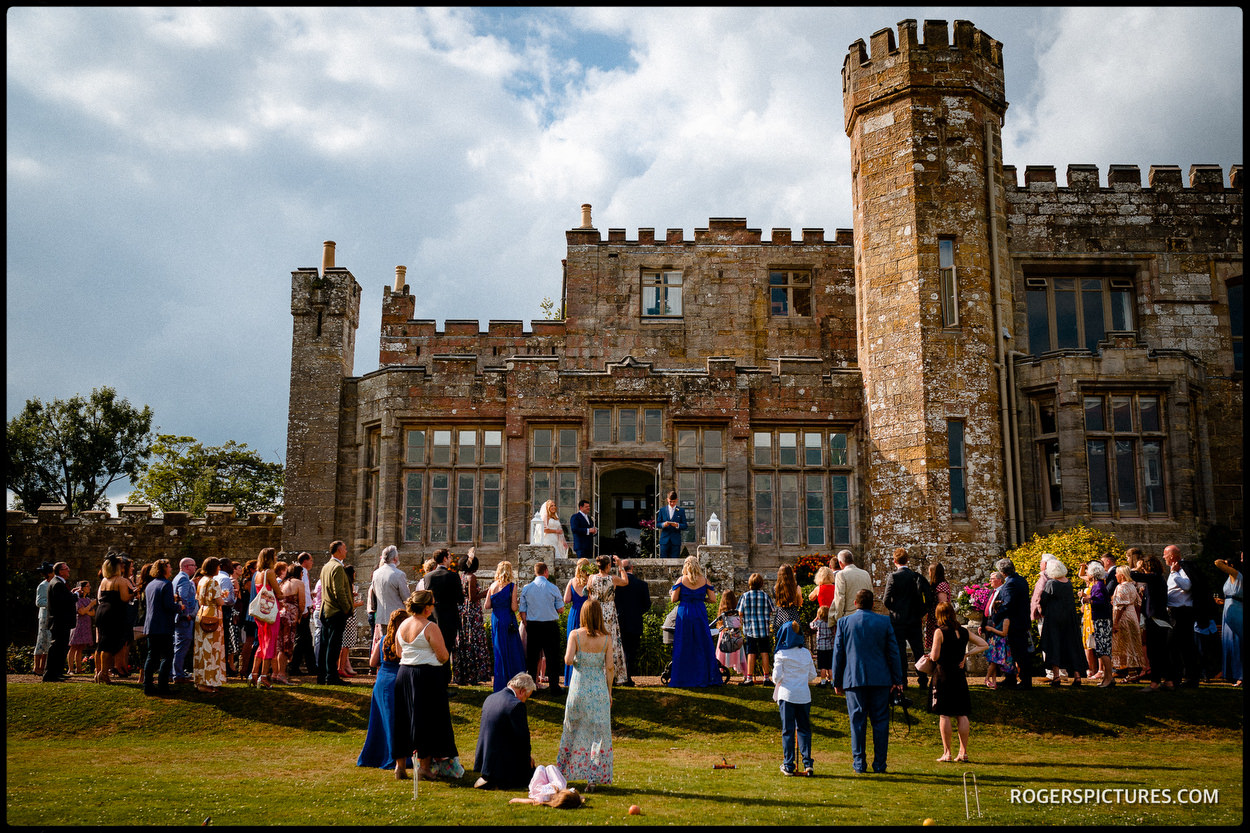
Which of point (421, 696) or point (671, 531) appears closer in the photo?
point (421, 696)

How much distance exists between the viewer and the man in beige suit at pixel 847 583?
12.4 m

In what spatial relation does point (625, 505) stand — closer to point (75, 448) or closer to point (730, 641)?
point (730, 641)

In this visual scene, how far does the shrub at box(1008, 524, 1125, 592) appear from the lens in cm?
1820

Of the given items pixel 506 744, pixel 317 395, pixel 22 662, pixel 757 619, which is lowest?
pixel 22 662

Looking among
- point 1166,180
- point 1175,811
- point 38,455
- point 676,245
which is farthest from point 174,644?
point 38,455

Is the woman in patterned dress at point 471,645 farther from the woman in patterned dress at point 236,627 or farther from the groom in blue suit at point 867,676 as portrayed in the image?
the groom in blue suit at point 867,676

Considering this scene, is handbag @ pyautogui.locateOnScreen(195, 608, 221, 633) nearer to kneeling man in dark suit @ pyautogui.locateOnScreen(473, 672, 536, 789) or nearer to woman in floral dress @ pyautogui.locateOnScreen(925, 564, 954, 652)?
kneeling man in dark suit @ pyautogui.locateOnScreen(473, 672, 536, 789)

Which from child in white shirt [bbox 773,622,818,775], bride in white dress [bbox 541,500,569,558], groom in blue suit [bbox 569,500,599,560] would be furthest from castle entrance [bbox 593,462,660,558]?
child in white shirt [bbox 773,622,818,775]

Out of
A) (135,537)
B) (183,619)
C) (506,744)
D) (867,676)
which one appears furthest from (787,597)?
(135,537)

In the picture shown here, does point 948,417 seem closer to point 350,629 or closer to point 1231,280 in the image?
point 1231,280

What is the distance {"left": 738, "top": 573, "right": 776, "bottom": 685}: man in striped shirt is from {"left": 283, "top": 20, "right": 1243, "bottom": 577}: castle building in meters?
6.98

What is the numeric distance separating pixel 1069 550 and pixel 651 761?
11.1 meters

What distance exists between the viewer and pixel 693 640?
45.9 feet

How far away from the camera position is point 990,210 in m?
21.4
